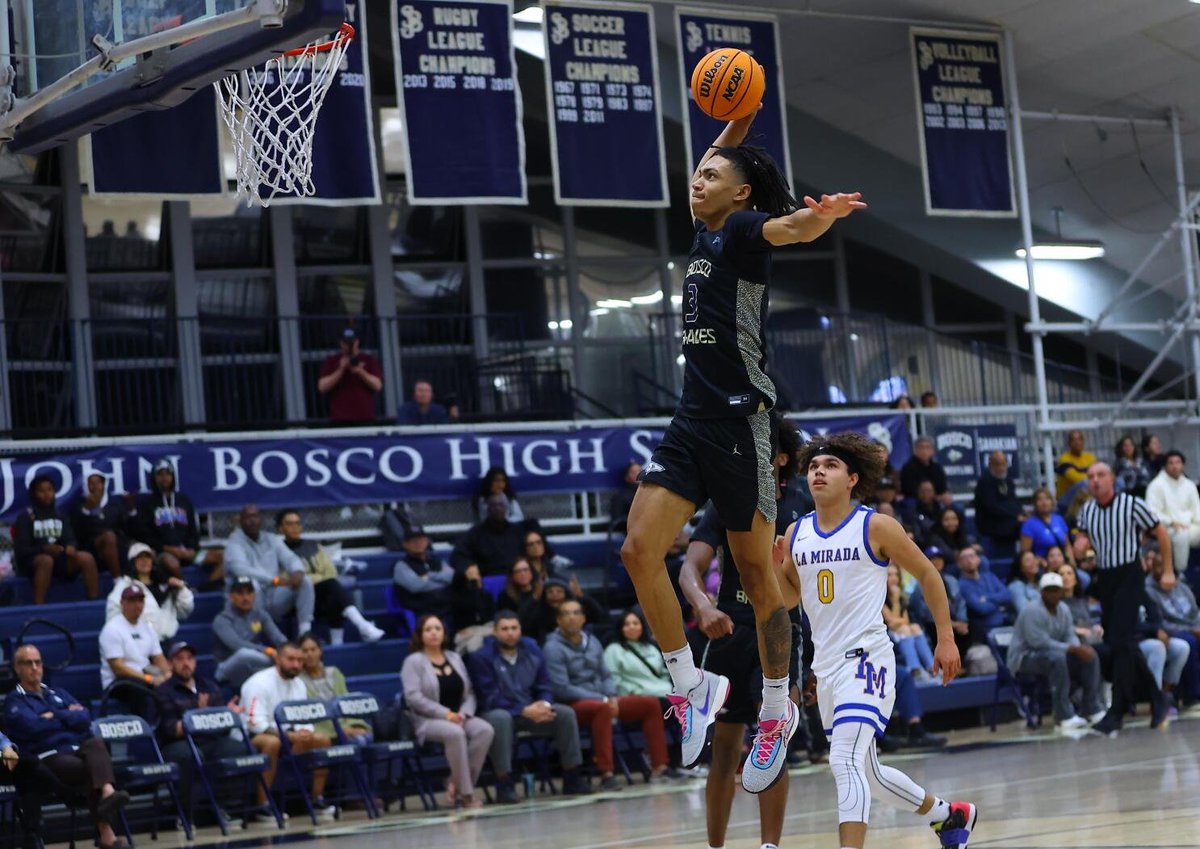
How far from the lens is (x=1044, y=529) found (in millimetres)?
16969

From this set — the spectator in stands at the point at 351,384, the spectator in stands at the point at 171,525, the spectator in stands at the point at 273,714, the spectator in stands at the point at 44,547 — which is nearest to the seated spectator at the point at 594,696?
the spectator in stands at the point at 273,714

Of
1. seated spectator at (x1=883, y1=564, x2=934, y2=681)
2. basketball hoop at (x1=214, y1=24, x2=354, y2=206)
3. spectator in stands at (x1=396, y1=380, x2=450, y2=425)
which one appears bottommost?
seated spectator at (x1=883, y1=564, x2=934, y2=681)

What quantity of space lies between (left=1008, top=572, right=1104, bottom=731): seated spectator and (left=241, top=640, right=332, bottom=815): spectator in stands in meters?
6.16

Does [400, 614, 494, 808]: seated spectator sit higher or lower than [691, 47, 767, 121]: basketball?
lower

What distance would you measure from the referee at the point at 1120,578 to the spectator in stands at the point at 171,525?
7089 mm

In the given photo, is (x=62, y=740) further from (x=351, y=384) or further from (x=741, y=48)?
(x=741, y=48)

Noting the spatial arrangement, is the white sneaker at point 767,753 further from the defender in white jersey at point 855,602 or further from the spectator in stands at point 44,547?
the spectator in stands at point 44,547

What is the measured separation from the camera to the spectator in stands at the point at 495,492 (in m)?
15.8

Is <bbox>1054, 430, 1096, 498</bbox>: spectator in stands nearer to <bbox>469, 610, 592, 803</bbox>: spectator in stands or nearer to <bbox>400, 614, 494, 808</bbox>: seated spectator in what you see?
<bbox>469, 610, 592, 803</bbox>: spectator in stands

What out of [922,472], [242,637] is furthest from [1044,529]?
[242,637]

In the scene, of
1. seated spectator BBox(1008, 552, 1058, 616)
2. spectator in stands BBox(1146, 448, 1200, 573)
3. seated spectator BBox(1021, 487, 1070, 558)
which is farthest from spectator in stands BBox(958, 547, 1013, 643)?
spectator in stands BBox(1146, 448, 1200, 573)

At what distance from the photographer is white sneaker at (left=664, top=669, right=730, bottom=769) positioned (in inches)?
250

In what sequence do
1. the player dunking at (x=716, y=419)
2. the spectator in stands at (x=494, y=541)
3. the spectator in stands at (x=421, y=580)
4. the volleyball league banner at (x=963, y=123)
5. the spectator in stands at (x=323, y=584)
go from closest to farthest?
the player dunking at (x=716, y=419)
the spectator in stands at (x=323, y=584)
the spectator in stands at (x=421, y=580)
the spectator in stands at (x=494, y=541)
the volleyball league banner at (x=963, y=123)

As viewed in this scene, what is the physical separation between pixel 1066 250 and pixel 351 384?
9397 millimetres
